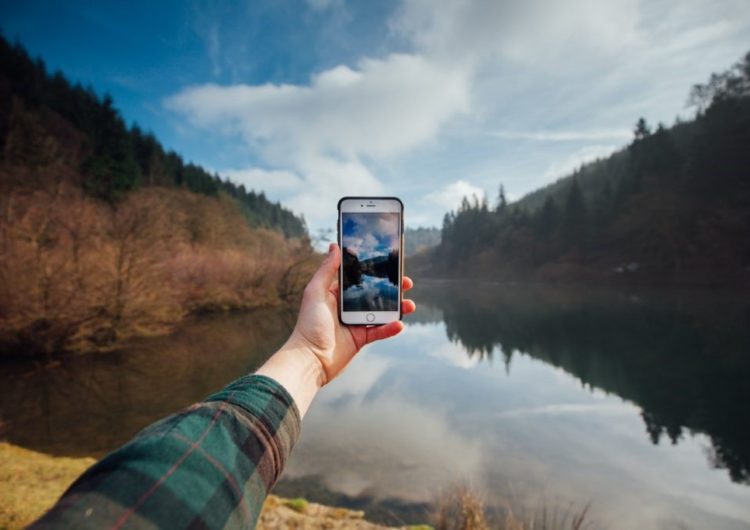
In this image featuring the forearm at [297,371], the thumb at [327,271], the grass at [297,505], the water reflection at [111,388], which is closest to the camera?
the forearm at [297,371]

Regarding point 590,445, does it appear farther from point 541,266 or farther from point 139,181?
point 541,266

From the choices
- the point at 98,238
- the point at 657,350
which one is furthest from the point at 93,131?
the point at 657,350

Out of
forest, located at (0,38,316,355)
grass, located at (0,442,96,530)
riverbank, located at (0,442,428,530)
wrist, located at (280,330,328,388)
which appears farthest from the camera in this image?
forest, located at (0,38,316,355)

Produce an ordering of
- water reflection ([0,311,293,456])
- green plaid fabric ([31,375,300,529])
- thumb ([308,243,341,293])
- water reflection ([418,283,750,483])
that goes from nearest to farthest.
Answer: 1. green plaid fabric ([31,375,300,529])
2. thumb ([308,243,341,293])
3. water reflection ([0,311,293,456])
4. water reflection ([418,283,750,483])

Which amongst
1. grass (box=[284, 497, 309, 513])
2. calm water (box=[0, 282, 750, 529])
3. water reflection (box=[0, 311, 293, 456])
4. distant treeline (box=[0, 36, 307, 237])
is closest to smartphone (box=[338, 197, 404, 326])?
grass (box=[284, 497, 309, 513])

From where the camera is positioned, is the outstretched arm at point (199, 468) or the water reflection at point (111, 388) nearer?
the outstretched arm at point (199, 468)

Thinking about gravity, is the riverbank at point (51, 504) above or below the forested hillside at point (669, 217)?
below

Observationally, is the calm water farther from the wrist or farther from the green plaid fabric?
the green plaid fabric

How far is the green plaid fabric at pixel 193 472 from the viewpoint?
2.72ft

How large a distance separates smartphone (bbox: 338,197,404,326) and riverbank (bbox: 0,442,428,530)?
4.35 metres

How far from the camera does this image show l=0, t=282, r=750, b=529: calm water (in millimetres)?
7414

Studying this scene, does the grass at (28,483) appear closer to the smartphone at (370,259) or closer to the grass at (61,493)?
the grass at (61,493)

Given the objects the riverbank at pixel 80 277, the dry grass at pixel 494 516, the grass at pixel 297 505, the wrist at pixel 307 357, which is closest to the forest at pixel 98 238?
the riverbank at pixel 80 277

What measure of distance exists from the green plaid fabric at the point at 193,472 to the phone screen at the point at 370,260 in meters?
1.43
